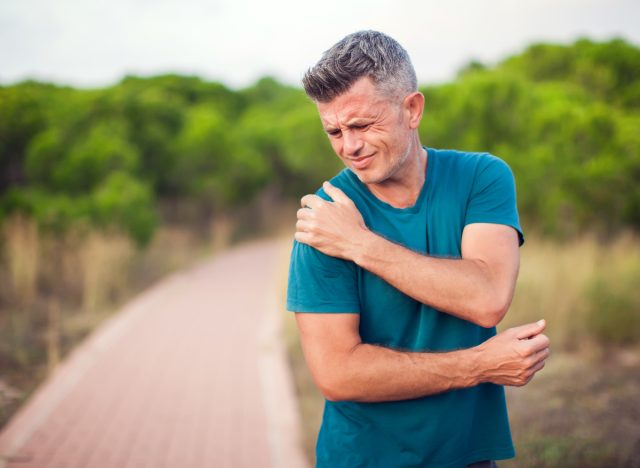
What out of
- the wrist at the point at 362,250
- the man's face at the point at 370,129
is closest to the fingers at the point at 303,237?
the wrist at the point at 362,250

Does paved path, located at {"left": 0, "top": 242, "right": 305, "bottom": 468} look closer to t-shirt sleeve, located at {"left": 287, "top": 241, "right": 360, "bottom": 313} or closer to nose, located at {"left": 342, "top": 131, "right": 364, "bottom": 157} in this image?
t-shirt sleeve, located at {"left": 287, "top": 241, "right": 360, "bottom": 313}

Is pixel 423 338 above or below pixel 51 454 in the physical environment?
above

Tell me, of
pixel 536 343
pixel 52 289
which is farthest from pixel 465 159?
pixel 52 289

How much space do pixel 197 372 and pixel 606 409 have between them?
3.67 m

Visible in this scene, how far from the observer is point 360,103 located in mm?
1790

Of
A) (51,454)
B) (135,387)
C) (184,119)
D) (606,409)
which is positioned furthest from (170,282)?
(184,119)

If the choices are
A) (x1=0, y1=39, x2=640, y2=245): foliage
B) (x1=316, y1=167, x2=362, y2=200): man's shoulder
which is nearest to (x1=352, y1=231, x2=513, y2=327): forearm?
(x1=316, y1=167, x2=362, y2=200): man's shoulder

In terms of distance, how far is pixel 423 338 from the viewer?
178cm

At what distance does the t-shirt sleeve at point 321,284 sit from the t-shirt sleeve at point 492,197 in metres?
0.39

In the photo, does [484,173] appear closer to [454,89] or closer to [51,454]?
[51,454]

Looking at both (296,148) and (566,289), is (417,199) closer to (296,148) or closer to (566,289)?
(566,289)

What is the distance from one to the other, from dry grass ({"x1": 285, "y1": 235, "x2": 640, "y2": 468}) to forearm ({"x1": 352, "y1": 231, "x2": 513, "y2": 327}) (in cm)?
267

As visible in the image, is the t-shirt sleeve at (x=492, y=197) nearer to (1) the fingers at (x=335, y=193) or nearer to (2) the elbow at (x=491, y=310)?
(2) the elbow at (x=491, y=310)

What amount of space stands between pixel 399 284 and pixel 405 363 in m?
0.21
